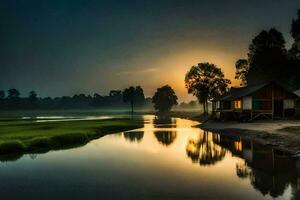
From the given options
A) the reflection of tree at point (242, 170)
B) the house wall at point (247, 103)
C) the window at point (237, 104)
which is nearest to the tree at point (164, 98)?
the window at point (237, 104)

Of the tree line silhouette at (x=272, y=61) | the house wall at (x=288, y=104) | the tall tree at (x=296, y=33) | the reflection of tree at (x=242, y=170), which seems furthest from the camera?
the tree line silhouette at (x=272, y=61)

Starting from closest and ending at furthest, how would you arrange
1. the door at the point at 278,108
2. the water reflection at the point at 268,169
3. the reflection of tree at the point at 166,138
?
the water reflection at the point at 268,169 < the reflection of tree at the point at 166,138 < the door at the point at 278,108

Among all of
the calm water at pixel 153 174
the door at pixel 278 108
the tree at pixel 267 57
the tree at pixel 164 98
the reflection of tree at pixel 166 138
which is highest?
the tree at pixel 267 57

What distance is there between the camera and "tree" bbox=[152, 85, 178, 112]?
191025 millimetres

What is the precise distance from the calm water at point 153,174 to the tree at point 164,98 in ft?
505

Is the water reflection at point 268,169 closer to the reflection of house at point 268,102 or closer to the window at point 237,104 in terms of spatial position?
the reflection of house at point 268,102

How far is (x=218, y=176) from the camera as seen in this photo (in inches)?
924

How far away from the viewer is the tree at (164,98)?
191025mm

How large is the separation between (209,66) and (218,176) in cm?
9439

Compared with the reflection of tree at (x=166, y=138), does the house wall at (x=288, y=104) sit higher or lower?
higher

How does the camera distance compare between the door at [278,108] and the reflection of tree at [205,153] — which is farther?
the door at [278,108]

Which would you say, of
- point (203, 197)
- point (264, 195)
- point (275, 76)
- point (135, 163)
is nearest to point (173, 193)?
point (203, 197)

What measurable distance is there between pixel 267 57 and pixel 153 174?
282ft

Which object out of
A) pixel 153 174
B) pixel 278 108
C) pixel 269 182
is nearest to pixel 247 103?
pixel 278 108
